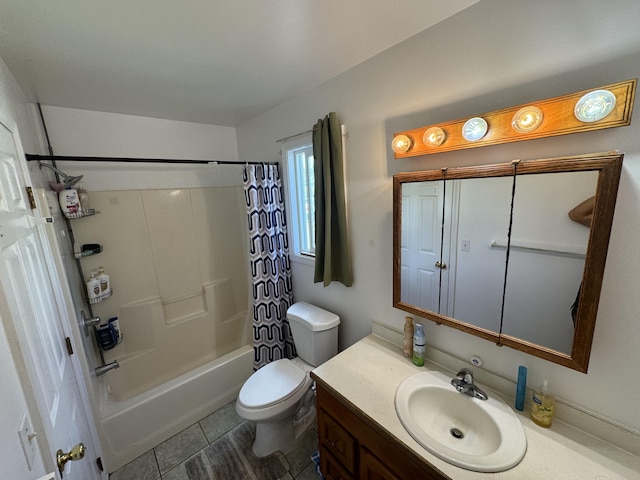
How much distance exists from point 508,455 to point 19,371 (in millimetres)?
1472

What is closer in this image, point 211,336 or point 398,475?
point 398,475

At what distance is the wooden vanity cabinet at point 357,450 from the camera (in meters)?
0.92

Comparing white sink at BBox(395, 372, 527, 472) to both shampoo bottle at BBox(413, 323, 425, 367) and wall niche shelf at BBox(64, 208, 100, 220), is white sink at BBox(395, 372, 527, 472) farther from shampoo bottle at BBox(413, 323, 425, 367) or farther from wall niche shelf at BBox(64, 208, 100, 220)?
wall niche shelf at BBox(64, 208, 100, 220)

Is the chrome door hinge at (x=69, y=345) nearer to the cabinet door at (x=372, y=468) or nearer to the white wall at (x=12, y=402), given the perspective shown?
A: the white wall at (x=12, y=402)

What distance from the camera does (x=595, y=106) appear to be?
0.76m

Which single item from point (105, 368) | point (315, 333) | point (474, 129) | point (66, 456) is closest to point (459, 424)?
point (315, 333)

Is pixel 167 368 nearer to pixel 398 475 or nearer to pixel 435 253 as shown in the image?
pixel 398 475

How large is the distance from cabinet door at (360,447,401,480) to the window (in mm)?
1266

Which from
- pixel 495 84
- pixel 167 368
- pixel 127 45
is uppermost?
pixel 127 45

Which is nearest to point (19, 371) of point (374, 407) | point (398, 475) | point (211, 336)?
point (374, 407)

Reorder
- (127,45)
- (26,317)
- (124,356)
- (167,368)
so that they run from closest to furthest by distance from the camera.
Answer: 1. (26,317)
2. (127,45)
3. (124,356)
4. (167,368)

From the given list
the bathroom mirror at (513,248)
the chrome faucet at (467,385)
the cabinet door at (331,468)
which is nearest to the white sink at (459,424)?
the chrome faucet at (467,385)

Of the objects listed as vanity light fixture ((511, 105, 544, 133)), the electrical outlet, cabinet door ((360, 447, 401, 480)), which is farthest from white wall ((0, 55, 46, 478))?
vanity light fixture ((511, 105, 544, 133))

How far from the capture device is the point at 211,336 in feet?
8.30
